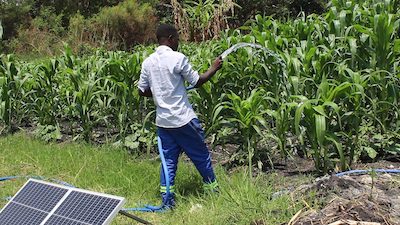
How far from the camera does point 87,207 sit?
10.8 ft

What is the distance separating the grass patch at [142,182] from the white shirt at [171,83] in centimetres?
67

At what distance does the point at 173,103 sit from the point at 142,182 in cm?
105

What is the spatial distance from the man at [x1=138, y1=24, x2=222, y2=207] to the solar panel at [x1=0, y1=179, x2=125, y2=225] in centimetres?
101

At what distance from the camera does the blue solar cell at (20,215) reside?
11.1 feet

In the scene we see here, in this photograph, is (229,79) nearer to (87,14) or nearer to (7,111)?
(7,111)

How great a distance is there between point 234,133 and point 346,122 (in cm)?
118

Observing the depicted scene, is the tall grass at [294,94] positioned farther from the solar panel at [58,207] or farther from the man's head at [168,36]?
the solar panel at [58,207]

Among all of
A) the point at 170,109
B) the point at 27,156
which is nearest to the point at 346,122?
the point at 170,109

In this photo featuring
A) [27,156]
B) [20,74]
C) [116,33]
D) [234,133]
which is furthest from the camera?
[116,33]

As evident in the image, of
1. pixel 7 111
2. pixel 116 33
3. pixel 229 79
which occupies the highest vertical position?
pixel 229 79

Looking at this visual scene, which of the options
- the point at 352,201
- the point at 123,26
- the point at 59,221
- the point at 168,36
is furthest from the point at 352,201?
the point at 123,26

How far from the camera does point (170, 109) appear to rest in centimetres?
418

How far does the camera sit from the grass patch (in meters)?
3.64

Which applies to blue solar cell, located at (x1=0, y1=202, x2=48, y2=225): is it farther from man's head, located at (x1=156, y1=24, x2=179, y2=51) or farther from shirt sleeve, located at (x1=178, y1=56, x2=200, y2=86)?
man's head, located at (x1=156, y1=24, x2=179, y2=51)
